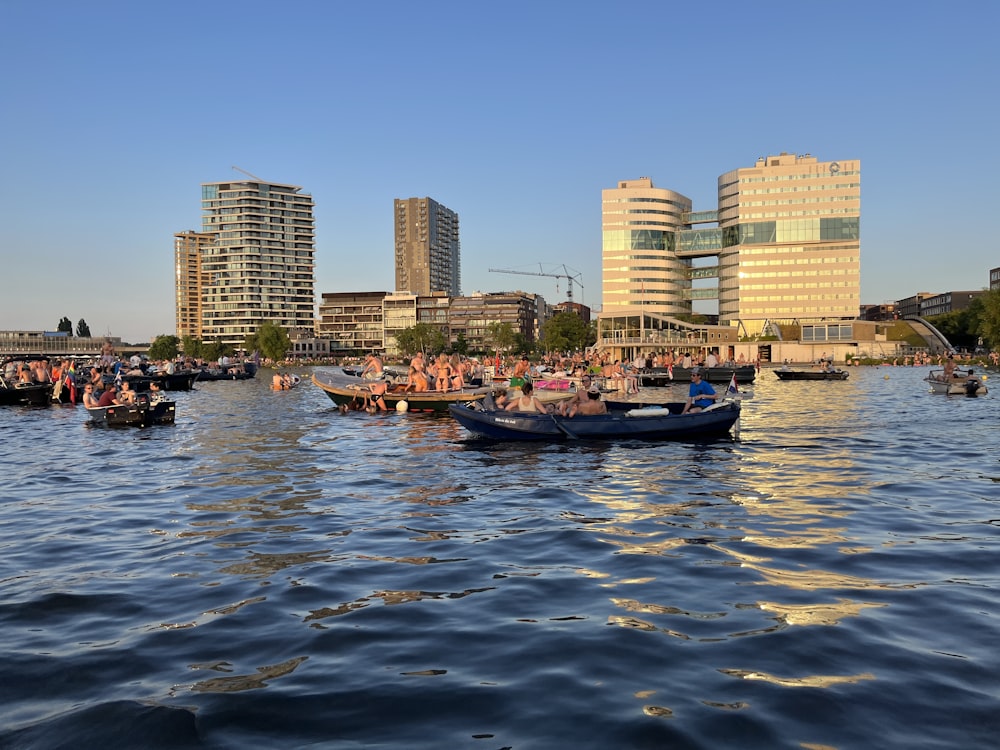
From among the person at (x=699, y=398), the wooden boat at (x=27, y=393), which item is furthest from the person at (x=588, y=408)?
the wooden boat at (x=27, y=393)

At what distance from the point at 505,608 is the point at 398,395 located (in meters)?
33.1

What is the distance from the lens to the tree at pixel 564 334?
508 feet

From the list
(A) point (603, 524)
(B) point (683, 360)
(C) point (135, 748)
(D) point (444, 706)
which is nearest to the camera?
(C) point (135, 748)

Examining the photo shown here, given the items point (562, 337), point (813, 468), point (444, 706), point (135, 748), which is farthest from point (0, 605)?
point (562, 337)

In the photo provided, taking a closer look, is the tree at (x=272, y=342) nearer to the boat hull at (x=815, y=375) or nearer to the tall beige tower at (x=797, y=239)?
the tall beige tower at (x=797, y=239)

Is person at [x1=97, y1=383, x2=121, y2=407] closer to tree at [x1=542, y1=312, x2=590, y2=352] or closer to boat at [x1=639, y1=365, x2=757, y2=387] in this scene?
boat at [x1=639, y1=365, x2=757, y2=387]

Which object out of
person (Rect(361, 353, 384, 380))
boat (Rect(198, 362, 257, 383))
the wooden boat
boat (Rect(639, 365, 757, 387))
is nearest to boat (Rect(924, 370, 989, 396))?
boat (Rect(639, 365, 757, 387))

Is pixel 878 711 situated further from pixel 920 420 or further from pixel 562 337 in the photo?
pixel 562 337

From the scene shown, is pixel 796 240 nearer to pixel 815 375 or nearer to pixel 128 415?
pixel 815 375

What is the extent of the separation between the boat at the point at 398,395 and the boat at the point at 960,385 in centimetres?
3174

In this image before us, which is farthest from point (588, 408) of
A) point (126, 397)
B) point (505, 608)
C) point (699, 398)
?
point (126, 397)

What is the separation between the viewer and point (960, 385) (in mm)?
48719

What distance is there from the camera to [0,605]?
33.1ft

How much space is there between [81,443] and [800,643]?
29.7m
